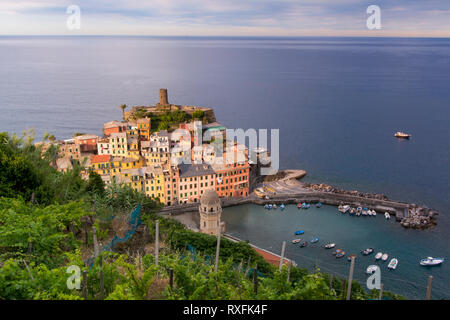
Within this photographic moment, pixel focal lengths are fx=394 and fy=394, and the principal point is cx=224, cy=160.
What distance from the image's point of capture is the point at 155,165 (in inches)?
1028

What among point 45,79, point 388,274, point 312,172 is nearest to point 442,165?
point 312,172

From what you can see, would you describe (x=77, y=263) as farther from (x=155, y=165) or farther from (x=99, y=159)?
(x=99, y=159)

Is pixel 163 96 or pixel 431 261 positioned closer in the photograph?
pixel 431 261

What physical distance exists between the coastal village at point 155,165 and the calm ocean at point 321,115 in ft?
8.59

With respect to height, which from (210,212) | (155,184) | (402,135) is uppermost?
(402,135)

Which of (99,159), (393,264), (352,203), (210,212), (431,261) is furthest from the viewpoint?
(99,159)

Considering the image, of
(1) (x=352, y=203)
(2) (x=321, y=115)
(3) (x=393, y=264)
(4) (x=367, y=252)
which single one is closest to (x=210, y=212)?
(4) (x=367, y=252)

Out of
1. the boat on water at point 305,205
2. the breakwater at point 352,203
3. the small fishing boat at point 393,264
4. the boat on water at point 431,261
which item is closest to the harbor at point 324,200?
the breakwater at point 352,203

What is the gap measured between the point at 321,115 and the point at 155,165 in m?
31.8

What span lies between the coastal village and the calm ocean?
2618 millimetres

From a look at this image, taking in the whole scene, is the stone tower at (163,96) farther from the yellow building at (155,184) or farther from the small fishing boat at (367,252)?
the small fishing boat at (367,252)

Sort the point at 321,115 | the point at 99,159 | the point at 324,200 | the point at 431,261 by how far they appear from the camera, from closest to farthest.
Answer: the point at 431,261 < the point at 324,200 < the point at 99,159 < the point at 321,115

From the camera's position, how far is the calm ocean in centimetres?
2272
